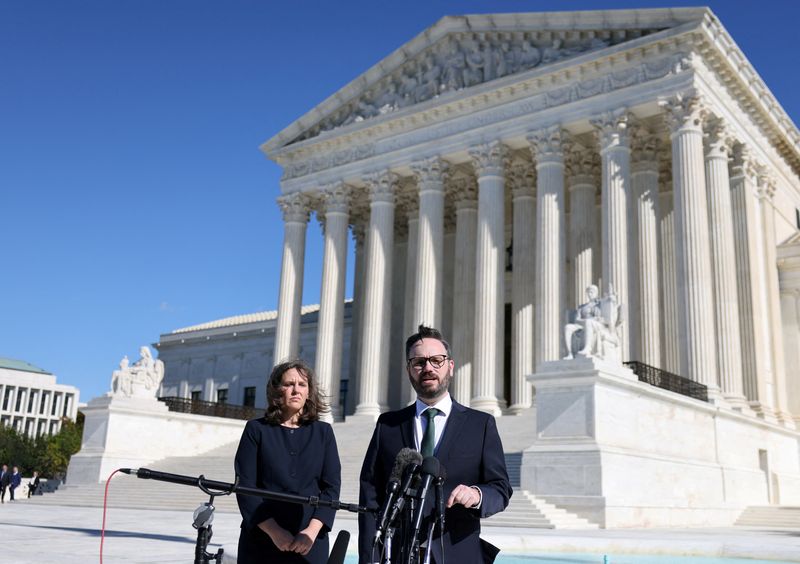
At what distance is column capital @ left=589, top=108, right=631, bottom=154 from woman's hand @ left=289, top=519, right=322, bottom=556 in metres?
29.9

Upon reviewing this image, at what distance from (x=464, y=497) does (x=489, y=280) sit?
32007 millimetres

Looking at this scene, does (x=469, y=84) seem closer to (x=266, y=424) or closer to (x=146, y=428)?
(x=146, y=428)

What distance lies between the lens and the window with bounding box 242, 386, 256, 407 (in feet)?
201

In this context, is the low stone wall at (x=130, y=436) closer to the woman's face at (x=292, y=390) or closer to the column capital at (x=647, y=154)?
the column capital at (x=647, y=154)

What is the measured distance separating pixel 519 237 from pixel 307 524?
3594 centimetres

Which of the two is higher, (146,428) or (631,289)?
(631,289)

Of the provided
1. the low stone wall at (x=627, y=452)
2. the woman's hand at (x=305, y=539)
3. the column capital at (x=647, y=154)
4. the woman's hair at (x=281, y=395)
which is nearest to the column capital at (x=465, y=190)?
the column capital at (x=647, y=154)

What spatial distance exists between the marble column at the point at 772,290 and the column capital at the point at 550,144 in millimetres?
9118

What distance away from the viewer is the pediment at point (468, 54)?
33875 millimetres

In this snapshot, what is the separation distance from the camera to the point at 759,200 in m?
36.6

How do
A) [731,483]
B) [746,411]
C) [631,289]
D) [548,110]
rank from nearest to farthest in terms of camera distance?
[731,483] → [746,411] → [631,289] → [548,110]

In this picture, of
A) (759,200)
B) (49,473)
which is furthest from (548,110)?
(49,473)

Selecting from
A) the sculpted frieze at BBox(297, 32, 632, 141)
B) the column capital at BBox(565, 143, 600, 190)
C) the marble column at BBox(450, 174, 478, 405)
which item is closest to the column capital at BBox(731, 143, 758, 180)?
the column capital at BBox(565, 143, 600, 190)

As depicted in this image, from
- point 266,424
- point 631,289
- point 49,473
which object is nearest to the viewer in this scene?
point 266,424
